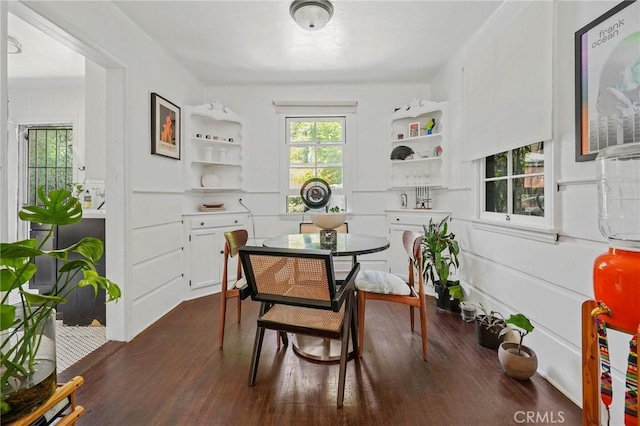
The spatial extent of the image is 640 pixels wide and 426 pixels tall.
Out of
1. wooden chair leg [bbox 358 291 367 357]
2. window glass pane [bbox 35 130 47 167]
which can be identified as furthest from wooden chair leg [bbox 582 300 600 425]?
window glass pane [bbox 35 130 47 167]

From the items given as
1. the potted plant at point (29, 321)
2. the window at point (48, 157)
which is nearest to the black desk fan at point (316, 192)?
the potted plant at point (29, 321)

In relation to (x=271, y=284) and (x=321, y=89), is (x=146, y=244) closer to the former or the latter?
(x=271, y=284)

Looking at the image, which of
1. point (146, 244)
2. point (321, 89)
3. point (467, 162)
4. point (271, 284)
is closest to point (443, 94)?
point (467, 162)

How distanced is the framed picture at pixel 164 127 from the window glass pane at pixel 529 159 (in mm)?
3092

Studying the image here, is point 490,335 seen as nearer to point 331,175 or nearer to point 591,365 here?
point 591,365

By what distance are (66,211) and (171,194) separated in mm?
2021

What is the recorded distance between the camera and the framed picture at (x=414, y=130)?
352 cm

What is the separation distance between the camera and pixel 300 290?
1.50 metres

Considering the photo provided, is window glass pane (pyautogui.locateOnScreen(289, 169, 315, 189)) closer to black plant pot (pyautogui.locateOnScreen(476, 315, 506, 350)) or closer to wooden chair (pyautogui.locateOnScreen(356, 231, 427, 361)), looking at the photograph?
wooden chair (pyautogui.locateOnScreen(356, 231, 427, 361))

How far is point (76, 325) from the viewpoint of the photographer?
2561 mm

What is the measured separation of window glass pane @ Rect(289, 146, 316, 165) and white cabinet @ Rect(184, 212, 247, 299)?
3.57 feet

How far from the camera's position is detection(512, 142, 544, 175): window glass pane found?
1967 mm

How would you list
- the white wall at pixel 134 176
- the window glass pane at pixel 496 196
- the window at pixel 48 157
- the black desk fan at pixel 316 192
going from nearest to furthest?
the white wall at pixel 134 176 → the window glass pane at pixel 496 196 → the black desk fan at pixel 316 192 → the window at pixel 48 157

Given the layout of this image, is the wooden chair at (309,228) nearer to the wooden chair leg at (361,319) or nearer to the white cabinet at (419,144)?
the white cabinet at (419,144)
